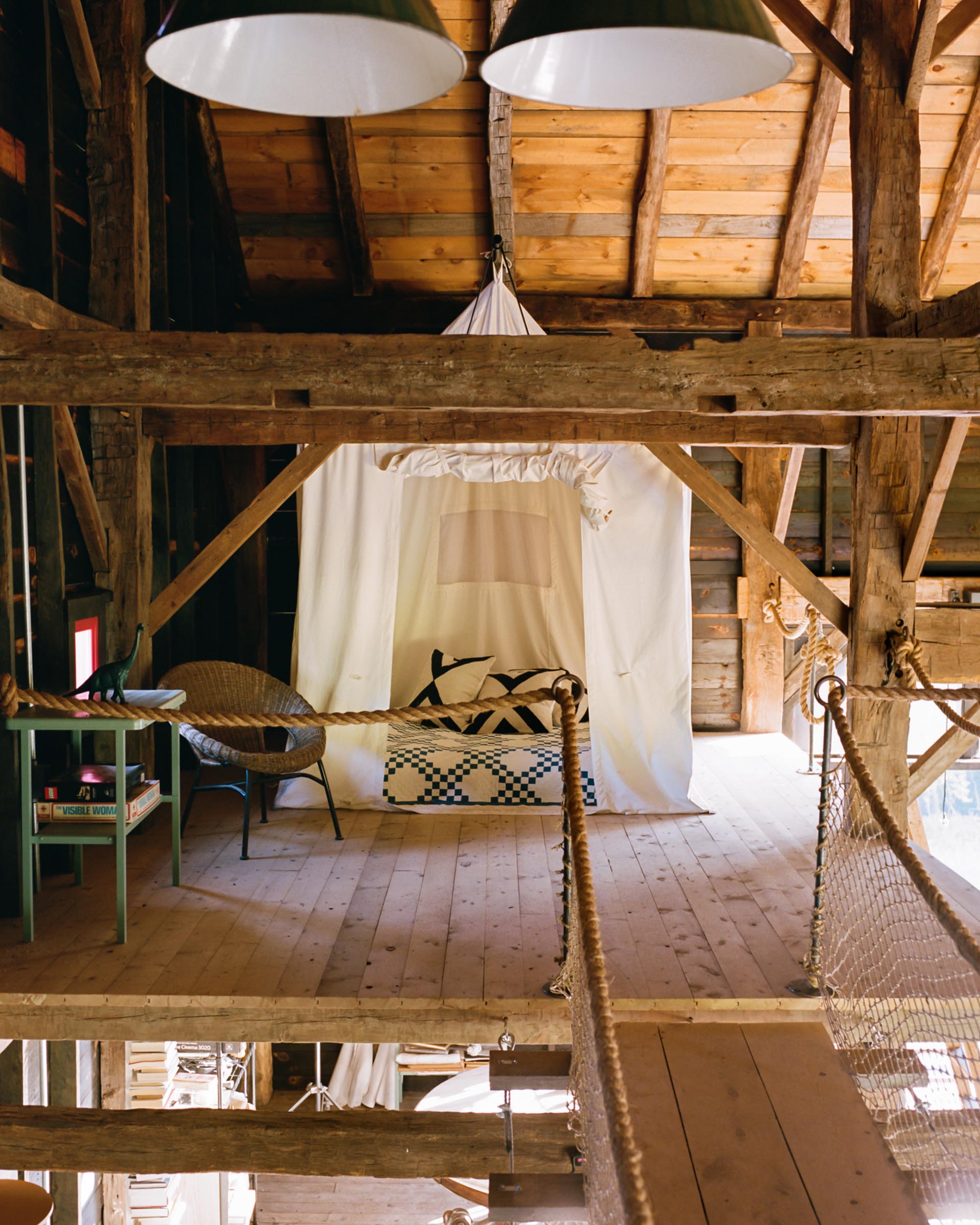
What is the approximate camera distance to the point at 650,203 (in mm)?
5867

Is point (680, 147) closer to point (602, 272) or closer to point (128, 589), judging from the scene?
point (602, 272)

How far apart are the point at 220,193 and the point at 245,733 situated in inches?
124

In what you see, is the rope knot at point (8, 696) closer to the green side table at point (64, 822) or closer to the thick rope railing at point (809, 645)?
the green side table at point (64, 822)

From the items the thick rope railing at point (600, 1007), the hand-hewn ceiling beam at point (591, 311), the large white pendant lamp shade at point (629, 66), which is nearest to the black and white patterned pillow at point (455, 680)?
the hand-hewn ceiling beam at point (591, 311)

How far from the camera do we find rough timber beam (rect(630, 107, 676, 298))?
18.1ft

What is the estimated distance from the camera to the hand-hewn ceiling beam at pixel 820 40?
4.10 meters

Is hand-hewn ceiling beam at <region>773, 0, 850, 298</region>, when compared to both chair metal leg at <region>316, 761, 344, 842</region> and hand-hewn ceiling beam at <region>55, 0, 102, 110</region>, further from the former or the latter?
chair metal leg at <region>316, 761, 344, 842</region>

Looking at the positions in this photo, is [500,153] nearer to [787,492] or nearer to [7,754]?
[787,492]

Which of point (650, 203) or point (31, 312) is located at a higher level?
point (650, 203)

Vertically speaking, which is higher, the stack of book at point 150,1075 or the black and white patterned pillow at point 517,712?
the black and white patterned pillow at point 517,712

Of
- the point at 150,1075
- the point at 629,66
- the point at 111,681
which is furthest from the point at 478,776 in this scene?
the point at 629,66

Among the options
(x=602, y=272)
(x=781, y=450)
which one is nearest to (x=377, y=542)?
(x=602, y=272)

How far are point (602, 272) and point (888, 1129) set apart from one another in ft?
17.1

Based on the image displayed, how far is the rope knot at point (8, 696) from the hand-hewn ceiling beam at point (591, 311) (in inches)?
155
